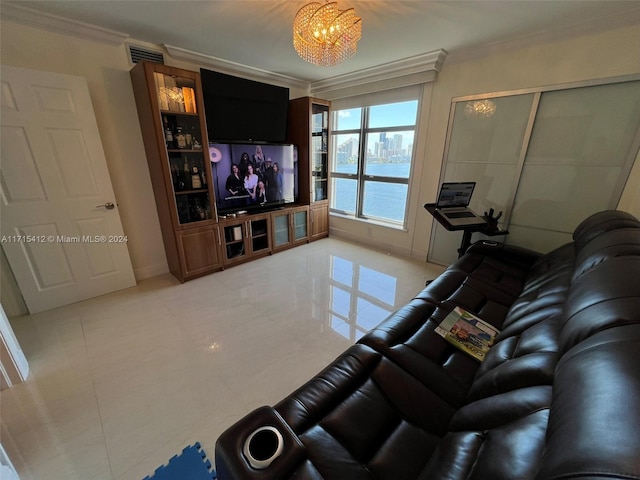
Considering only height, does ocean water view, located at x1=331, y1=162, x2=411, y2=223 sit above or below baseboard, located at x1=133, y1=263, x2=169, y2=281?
above

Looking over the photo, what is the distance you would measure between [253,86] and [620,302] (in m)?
3.74

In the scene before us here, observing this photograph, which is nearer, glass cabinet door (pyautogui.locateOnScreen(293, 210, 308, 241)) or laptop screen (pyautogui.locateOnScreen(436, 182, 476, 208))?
laptop screen (pyautogui.locateOnScreen(436, 182, 476, 208))

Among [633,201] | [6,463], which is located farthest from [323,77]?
[6,463]

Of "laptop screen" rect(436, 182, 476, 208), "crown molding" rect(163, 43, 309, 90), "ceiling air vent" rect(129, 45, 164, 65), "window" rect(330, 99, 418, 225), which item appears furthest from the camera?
"window" rect(330, 99, 418, 225)

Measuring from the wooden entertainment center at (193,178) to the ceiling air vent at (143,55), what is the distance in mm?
168

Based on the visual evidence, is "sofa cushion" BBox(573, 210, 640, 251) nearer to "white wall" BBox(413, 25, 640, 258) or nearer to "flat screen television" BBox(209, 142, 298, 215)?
"white wall" BBox(413, 25, 640, 258)

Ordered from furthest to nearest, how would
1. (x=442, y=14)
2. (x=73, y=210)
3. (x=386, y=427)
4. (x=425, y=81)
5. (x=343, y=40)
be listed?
1. (x=425, y=81)
2. (x=73, y=210)
3. (x=442, y=14)
4. (x=343, y=40)
5. (x=386, y=427)

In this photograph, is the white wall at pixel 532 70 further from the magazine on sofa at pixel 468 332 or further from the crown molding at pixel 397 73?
the magazine on sofa at pixel 468 332

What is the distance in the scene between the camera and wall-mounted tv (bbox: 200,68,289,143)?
301 cm

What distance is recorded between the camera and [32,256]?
2.35 meters

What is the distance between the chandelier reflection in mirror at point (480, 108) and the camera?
2777 millimetres

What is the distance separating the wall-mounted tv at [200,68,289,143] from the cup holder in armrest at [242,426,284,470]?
3.07m

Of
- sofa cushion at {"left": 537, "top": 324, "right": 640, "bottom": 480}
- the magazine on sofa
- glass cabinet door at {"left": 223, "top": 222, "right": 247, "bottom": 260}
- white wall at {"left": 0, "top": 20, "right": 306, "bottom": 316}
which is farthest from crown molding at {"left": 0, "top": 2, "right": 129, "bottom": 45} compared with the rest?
sofa cushion at {"left": 537, "top": 324, "right": 640, "bottom": 480}

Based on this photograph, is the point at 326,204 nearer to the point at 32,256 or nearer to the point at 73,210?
the point at 73,210
